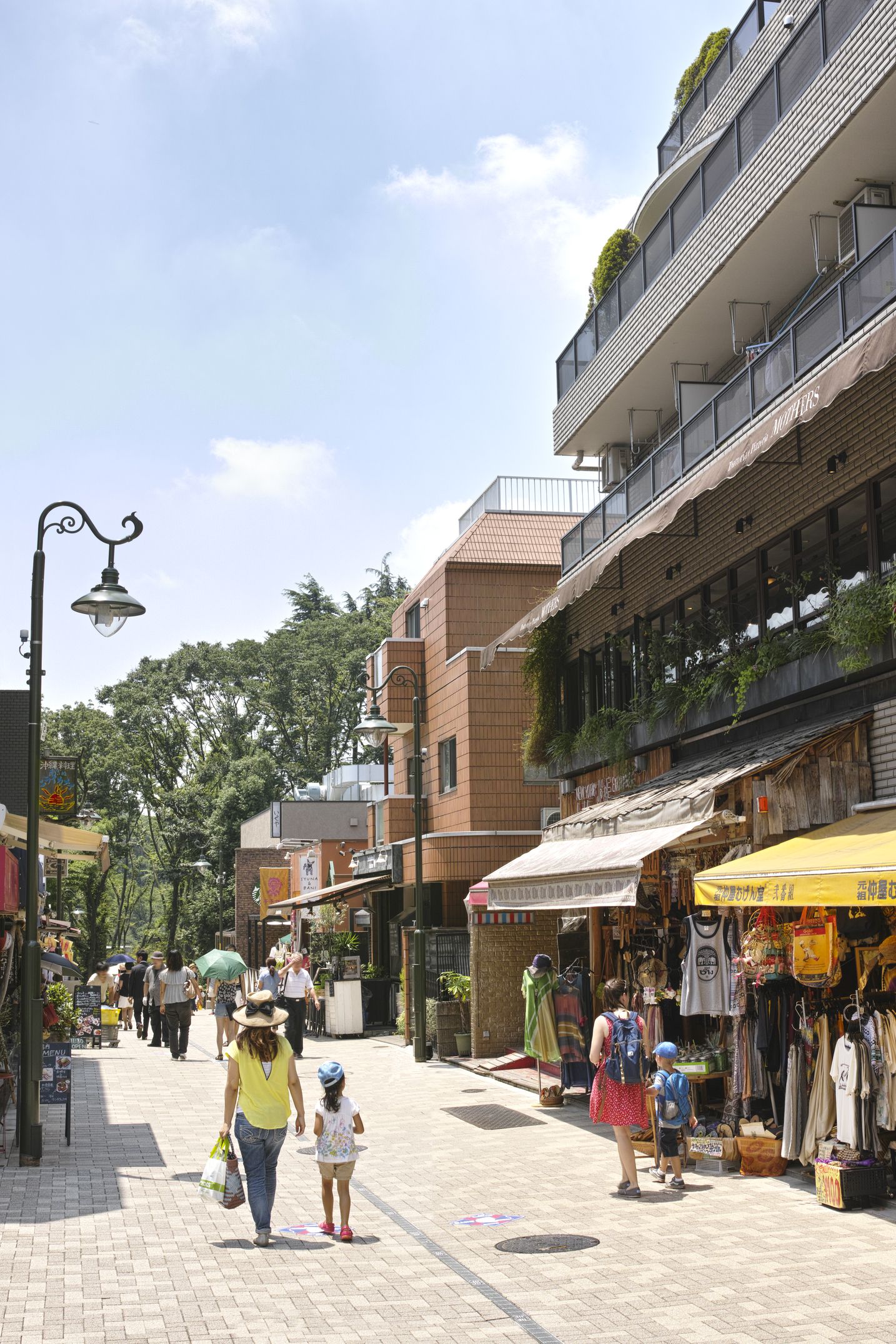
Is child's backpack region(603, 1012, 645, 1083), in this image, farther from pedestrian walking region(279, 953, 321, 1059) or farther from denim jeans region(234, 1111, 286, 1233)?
pedestrian walking region(279, 953, 321, 1059)

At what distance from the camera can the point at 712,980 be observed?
13328 mm

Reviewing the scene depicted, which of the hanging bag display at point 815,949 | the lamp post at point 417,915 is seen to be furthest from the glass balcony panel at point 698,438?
the hanging bag display at point 815,949

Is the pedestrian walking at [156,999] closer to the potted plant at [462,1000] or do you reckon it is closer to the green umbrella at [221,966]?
the green umbrella at [221,966]

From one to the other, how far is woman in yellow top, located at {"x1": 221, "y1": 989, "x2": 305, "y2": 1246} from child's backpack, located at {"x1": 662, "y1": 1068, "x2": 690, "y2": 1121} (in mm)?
3436

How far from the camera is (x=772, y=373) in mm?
16203

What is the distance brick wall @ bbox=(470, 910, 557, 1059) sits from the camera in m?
23.4

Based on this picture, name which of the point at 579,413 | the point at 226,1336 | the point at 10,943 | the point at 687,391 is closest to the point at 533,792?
the point at 579,413

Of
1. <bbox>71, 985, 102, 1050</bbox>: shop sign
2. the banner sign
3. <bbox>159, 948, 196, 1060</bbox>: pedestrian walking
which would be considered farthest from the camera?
<bbox>159, 948, 196, 1060</bbox>: pedestrian walking

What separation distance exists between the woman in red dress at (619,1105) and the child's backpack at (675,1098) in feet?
0.63

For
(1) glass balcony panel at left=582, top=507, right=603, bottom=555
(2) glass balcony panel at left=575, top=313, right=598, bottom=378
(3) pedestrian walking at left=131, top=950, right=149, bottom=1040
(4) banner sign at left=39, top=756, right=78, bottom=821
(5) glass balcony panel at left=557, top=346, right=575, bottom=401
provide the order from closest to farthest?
(1) glass balcony panel at left=582, top=507, right=603, bottom=555 < (4) banner sign at left=39, top=756, right=78, bottom=821 < (2) glass balcony panel at left=575, top=313, right=598, bottom=378 < (5) glass balcony panel at left=557, top=346, right=575, bottom=401 < (3) pedestrian walking at left=131, top=950, right=149, bottom=1040

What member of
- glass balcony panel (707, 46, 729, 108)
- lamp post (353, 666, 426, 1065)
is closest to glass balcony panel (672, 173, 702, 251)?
glass balcony panel (707, 46, 729, 108)

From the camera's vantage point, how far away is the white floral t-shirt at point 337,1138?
9.61m

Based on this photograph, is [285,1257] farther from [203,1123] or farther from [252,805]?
[252,805]

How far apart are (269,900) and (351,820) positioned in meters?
4.07
